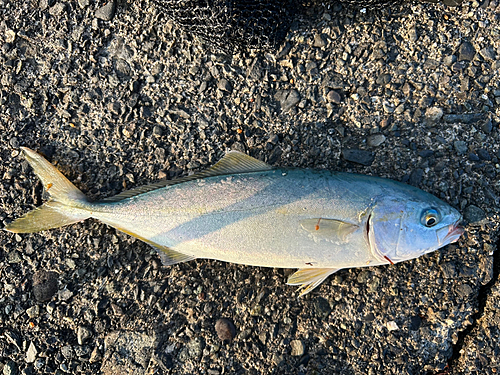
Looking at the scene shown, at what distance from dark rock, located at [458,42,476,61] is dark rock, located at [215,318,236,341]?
2910 mm

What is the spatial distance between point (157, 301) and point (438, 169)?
2.50 metres

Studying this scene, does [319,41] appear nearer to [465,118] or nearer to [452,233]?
[465,118]

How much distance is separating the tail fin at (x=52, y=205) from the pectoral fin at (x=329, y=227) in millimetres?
1656

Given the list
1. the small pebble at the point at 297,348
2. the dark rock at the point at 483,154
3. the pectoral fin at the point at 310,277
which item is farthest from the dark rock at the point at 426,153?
the small pebble at the point at 297,348

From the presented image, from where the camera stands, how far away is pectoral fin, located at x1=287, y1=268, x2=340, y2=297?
2654 millimetres

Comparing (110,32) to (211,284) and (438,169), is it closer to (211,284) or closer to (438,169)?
(211,284)

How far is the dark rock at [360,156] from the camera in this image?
2.90 metres

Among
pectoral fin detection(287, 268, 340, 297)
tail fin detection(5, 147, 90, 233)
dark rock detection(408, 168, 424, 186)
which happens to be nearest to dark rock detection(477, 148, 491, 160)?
dark rock detection(408, 168, 424, 186)

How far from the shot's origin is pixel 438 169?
2.88 metres

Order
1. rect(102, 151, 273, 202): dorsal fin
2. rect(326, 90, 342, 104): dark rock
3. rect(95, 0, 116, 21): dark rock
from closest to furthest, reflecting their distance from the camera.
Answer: rect(102, 151, 273, 202): dorsal fin < rect(326, 90, 342, 104): dark rock < rect(95, 0, 116, 21): dark rock

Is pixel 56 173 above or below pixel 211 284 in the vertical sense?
above

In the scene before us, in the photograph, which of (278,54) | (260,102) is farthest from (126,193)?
(278,54)

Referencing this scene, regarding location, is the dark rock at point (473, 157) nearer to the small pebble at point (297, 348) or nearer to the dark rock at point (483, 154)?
the dark rock at point (483, 154)

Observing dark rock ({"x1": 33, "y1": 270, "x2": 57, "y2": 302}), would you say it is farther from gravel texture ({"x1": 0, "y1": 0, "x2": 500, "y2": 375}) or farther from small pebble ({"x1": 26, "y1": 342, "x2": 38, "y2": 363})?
small pebble ({"x1": 26, "y1": 342, "x2": 38, "y2": 363})
